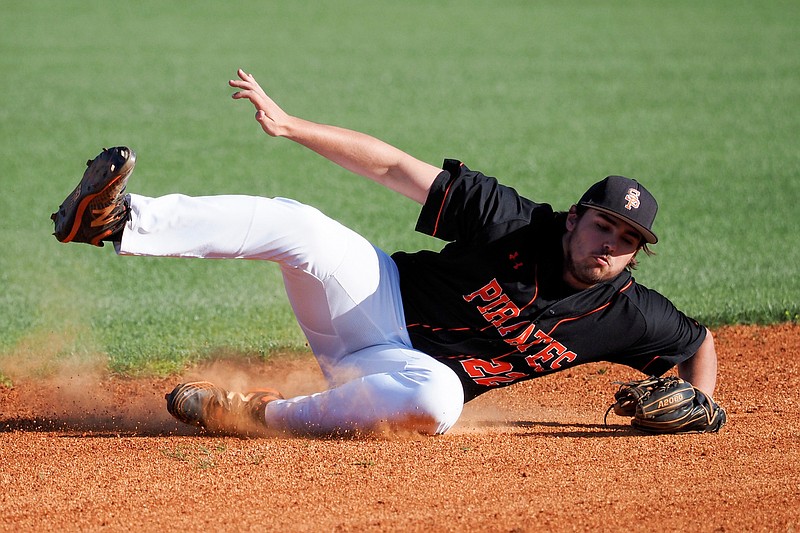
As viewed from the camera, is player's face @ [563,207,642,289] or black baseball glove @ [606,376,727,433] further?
black baseball glove @ [606,376,727,433]

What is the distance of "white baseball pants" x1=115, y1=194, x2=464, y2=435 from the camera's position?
14.9 ft

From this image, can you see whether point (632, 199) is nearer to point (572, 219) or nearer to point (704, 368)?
point (572, 219)

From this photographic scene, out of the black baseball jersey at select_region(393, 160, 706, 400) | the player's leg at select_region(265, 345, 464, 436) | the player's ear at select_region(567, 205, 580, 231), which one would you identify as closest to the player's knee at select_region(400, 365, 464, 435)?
the player's leg at select_region(265, 345, 464, 436)

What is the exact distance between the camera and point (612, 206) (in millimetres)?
4641

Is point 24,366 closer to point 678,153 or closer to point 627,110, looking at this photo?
point 678,153

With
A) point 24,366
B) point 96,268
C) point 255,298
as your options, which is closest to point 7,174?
point 96,268

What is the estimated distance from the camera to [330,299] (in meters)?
5.09

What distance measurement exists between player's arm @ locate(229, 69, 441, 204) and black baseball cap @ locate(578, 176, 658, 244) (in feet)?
2.44

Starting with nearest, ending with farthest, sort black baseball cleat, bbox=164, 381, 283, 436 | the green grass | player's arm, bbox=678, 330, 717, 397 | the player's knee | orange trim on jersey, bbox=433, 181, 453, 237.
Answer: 1. the player's knee
2. orange trim on jersey, bbox=433, 181, 453, 237
3. black baseball cleat, bbox=164, 381, 283, 436
4. player's arm, bbox=678, 330, 717, 397
5. the green grass

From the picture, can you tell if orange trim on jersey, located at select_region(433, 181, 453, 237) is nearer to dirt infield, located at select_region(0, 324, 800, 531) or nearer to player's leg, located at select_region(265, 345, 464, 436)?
player's leg, located at select_region(265, 345, 464, 436)

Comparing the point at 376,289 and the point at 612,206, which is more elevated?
the point at 612,206

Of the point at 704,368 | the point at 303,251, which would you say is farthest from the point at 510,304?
the point at 704,368

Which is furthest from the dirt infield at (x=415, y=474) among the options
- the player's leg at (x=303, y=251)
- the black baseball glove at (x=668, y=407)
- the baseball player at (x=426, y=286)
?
the player's leg at (x=303, y=251)

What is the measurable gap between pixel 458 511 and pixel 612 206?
150 cm
